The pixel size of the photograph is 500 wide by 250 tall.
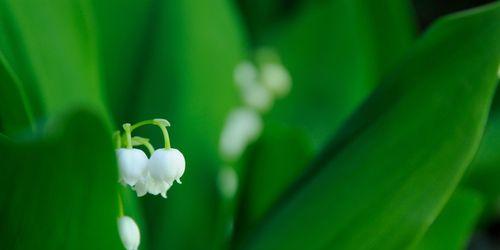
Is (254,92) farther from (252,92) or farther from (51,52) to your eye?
(51,52)

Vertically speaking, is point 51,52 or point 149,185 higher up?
point 51,52

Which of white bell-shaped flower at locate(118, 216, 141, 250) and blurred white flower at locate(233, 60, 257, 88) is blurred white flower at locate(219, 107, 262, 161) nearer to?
blurred white flower at locate(233, 60, 257, 88)

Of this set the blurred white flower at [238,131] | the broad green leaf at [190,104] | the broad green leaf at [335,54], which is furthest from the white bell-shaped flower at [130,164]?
the broad green leaf at [335,54]

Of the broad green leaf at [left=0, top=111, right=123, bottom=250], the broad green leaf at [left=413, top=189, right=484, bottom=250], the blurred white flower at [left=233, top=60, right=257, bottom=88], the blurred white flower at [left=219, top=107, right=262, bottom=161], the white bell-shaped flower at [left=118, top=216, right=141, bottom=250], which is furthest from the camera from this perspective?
the blurred white flower at [left=233, top=60, right=257, bottom=88]

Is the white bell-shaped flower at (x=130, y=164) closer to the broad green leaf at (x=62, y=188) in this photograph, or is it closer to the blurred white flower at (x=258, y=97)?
the broad green leaf at (x=62, y=188)

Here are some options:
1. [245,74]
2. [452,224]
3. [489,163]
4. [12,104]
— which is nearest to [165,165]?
[12,104]

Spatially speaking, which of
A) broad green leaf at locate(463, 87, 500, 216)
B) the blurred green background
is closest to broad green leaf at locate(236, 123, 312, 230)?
the blurred green background
